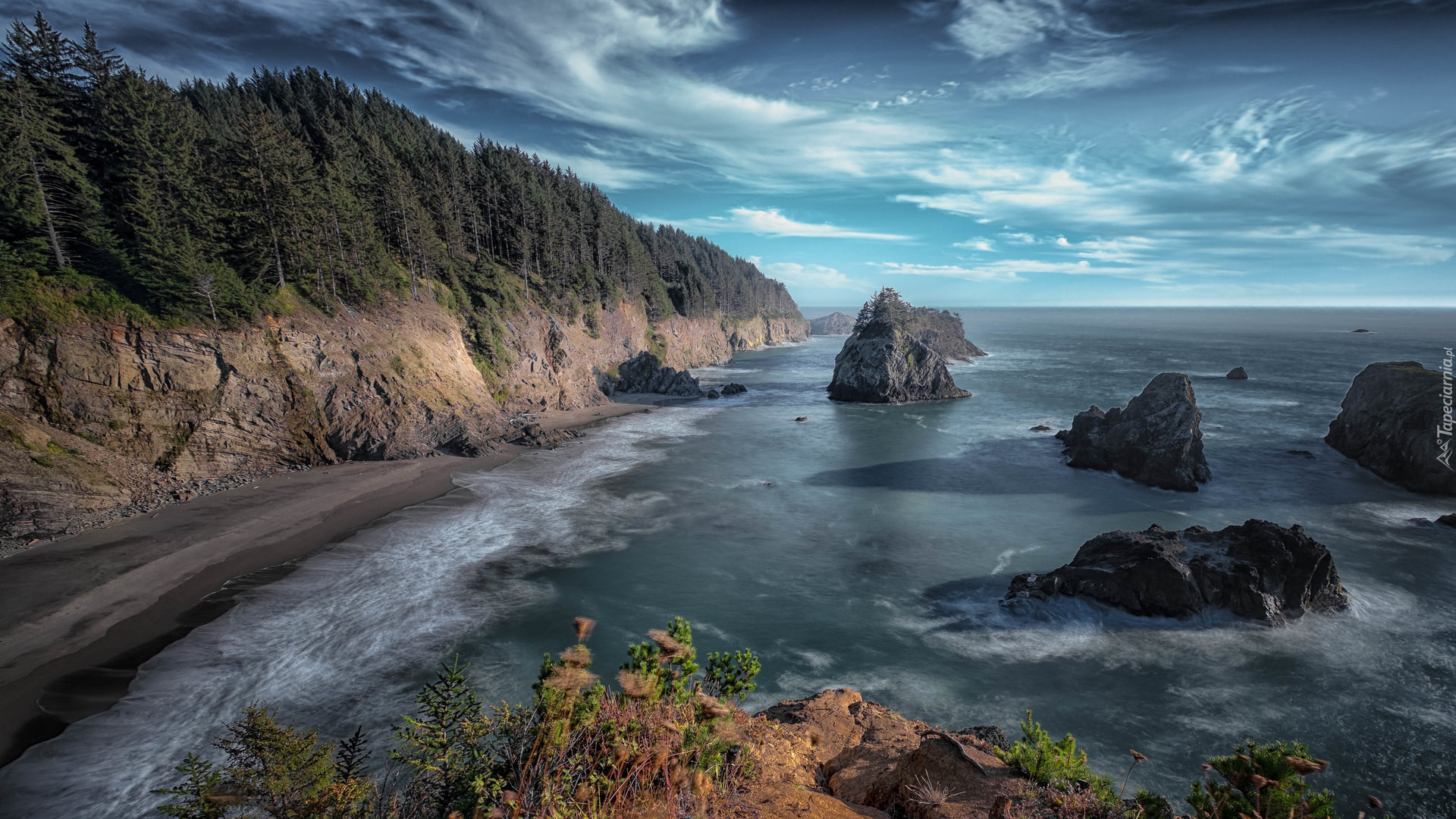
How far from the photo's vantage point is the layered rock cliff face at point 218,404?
2769 cm

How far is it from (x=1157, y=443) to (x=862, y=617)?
102 ft

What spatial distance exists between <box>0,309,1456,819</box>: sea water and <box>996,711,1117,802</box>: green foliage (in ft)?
29.9

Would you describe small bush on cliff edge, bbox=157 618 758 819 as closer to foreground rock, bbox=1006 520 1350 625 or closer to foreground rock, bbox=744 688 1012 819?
foreground rock, bbox=744 688 1012 819

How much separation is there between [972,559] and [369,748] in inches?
1067

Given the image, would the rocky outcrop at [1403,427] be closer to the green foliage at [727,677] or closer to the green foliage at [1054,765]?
the green foliage at [1054,765]

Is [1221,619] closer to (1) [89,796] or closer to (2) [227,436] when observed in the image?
(1) [89,796]

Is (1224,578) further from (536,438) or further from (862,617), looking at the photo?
(536,438)

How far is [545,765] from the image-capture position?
22.6ft

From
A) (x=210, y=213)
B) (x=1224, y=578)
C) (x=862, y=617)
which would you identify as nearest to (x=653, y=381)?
(x=210, y=213)

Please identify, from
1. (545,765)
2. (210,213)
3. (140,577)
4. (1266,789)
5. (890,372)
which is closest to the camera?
(545,765)

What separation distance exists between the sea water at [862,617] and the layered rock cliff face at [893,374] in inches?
1111

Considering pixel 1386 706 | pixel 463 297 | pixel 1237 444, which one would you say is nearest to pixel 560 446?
pixel 463 297

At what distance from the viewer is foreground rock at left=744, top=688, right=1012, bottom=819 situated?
864 cm

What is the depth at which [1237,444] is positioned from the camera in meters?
49.9
